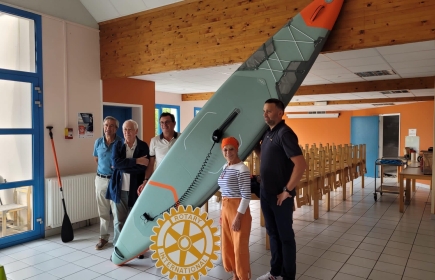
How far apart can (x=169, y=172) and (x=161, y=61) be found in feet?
5.63

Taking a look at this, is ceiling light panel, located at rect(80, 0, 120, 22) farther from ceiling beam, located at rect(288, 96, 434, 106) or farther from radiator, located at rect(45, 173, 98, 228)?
ceiling beam, located at rect(288, 96, 434, 106)

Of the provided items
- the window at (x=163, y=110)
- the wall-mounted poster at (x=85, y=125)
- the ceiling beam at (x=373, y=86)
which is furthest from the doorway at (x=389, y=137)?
the wall-mounted poster at (x=85, y=125)

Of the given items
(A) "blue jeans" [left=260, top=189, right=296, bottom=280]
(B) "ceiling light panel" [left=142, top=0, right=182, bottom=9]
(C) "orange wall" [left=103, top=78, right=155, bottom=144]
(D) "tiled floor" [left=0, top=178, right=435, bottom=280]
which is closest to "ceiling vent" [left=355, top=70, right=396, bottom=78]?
(D) "tiled floor" [left=0, top=178, right=435, bottom=280]

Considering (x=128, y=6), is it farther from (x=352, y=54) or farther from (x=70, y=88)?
(x=352, y=54)

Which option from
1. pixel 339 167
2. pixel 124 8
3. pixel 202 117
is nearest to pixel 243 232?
pixel 202 117

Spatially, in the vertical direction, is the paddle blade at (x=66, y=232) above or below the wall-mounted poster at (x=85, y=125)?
below

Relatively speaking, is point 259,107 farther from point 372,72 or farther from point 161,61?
point 372,72

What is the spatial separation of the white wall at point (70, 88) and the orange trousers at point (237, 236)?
2796 mm

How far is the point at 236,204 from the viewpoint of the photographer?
249 centimetres

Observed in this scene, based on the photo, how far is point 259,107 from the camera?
3.09 meters

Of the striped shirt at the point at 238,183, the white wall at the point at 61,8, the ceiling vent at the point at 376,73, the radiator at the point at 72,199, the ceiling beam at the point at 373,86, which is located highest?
the white wall at the point at 61,8

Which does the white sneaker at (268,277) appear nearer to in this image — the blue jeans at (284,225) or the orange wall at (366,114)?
the blue jeans at (284,225)

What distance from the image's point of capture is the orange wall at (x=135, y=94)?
511 cm

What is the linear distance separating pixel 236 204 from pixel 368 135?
925 centimetres
